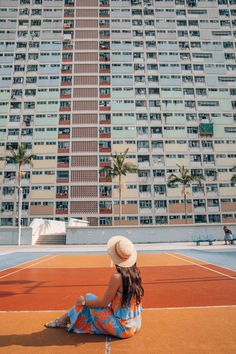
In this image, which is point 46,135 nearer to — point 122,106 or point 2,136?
point 2,136

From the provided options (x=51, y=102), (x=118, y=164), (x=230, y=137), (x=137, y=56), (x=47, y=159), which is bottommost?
(x=118, y=164)

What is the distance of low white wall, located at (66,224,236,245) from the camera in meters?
32.6

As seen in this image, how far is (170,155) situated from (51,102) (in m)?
27.7

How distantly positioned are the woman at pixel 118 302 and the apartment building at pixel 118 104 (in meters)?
46.2

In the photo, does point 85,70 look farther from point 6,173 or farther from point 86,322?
point 86,322

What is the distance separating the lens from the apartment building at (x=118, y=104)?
50.9 m

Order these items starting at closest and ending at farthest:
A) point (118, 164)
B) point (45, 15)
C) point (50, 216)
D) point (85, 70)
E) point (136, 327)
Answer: point (136, 327)
point (118, 164)
point (50, 216)
point (85, 70)
point (45, 15)

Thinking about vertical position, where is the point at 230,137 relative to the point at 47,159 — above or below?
above

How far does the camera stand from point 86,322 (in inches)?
142

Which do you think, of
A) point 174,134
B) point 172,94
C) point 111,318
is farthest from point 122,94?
point 111,318

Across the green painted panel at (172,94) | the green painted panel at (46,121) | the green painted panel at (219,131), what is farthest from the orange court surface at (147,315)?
the green painted panel at (172,94)

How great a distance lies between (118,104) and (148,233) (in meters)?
32.3

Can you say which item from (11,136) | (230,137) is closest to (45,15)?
(11,136)

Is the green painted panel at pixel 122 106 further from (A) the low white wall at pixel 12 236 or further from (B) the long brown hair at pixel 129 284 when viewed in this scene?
(B) the long brown hair at pixel 129 284
